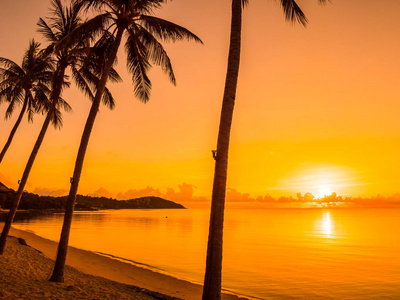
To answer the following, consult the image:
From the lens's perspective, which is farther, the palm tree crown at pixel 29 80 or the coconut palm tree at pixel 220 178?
the palm tree crown at pixel 29 80

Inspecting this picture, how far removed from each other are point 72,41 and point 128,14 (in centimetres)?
209

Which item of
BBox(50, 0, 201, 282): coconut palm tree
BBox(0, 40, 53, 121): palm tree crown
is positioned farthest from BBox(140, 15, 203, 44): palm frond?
BBox(0, 40, 53, 121): palm tree crown

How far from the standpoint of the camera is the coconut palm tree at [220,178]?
6434 millimetres

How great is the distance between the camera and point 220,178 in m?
6.57

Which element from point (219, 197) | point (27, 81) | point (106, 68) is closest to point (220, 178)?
point (219, 197)

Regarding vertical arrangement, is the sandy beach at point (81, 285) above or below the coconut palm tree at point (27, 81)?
below

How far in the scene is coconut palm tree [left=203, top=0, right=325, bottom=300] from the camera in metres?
6.43

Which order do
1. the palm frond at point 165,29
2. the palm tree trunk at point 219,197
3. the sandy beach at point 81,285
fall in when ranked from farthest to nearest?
the palm frond at point 165,29 → the sandy beach at point 81,285 → the palm tree trunk at point 219,197

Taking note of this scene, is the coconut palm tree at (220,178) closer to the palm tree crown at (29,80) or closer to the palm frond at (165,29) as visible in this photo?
the palm frond at (165,29)

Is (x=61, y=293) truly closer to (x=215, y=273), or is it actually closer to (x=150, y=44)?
(x=215, y=273)

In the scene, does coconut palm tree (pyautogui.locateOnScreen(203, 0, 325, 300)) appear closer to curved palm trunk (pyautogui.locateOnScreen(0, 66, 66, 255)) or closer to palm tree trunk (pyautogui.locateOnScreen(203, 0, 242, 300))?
palm tree trunk (pyautogui.locateOnScreen(203, 0, 242, 300))

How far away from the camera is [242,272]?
19.8 m

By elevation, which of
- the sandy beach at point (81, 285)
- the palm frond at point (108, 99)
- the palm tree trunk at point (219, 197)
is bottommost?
the sandy beach at point (81, 285)

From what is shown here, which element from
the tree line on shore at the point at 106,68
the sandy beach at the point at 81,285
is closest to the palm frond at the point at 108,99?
the tree line on shore at the point at 106,68
